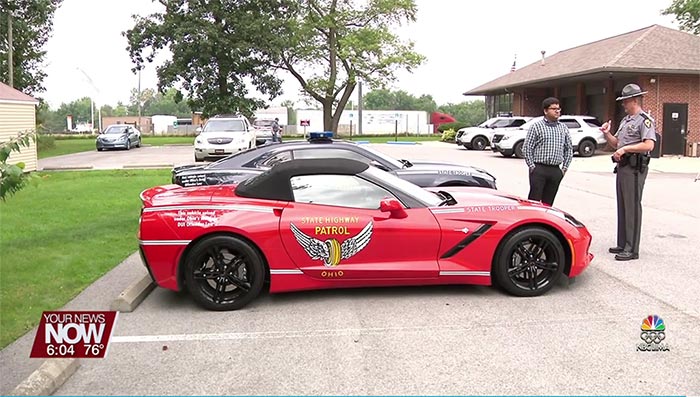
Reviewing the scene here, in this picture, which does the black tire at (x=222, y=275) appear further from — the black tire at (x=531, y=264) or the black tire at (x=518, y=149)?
the black tire at (x=518, y=149)

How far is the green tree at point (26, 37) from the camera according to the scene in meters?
33.8

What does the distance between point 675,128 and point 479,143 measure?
8.75 meters

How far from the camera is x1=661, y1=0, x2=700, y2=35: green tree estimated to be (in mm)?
45812

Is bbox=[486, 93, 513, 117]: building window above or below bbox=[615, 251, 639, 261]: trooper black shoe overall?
above

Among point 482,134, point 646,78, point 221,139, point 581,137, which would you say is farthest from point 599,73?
point 221,139

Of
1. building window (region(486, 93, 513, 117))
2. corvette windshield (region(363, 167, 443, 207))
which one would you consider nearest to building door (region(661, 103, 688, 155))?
building window (region(486, 93, 513, 117))

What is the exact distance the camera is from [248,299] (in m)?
5.23

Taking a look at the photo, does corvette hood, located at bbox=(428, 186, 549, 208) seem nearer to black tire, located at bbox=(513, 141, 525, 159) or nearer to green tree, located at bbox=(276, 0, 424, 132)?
black tire, located at bbox=(513, 141, 525, 159)

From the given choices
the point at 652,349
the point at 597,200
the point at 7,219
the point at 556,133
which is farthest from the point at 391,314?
the point at 597,200

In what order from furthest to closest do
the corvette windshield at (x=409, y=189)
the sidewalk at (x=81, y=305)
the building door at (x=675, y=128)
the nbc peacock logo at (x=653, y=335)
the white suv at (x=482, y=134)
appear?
the white suv at (x=482, y=134) < the building door at (x=675, y=128) < the corvette windshield at (x=409, y=189) < the nbc peacock logo at (x=653, y=335) < the sidewalk at (x=81, y=305)

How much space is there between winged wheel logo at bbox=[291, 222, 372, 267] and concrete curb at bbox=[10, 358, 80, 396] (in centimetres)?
197

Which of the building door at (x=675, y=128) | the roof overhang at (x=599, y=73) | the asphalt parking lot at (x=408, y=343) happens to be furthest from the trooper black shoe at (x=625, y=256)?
the building door at (x=675, y=128)

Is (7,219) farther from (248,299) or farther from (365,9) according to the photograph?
(365,9)

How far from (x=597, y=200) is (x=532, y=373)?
9.24 meters
